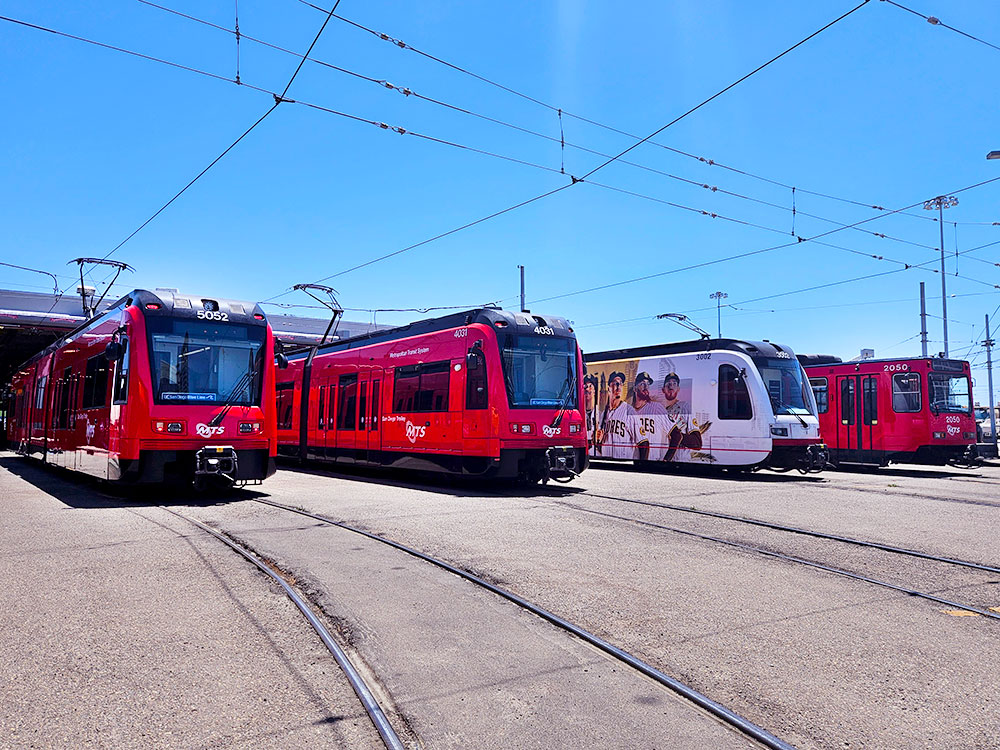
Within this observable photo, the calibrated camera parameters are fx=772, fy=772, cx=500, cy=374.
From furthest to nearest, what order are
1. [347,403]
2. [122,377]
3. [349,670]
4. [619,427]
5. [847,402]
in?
[847,402]
[619,427]
[347,403]
[122,377]
[349,670]

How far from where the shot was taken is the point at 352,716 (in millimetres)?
3521

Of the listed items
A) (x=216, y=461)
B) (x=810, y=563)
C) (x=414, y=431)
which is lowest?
(x=810, y=563)

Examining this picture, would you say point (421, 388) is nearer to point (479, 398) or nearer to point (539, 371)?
point (479, 398)

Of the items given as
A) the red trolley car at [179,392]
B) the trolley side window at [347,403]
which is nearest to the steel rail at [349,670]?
the red trolley car at [179,392]

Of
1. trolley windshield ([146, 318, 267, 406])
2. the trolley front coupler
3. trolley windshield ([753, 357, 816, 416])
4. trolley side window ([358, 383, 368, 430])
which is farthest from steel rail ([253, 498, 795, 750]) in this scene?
trolley windshield ([753, 357, 816, 416])

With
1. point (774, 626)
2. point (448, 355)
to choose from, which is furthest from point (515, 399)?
point (774, 626)

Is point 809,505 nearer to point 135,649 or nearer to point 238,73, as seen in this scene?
point 135,649

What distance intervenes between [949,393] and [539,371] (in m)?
12.3

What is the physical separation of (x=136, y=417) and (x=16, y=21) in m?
5.25

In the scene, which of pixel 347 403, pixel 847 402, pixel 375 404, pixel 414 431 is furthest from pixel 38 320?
pixel 847 402

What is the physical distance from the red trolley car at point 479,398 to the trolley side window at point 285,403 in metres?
5.06

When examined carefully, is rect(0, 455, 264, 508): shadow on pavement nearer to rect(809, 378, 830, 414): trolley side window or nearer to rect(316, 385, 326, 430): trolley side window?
rect(316, 385, 326, 430): trolley side window

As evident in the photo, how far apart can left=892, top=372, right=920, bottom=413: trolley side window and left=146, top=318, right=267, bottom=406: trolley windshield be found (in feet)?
52.0

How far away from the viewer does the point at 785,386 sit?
56.3 ft
